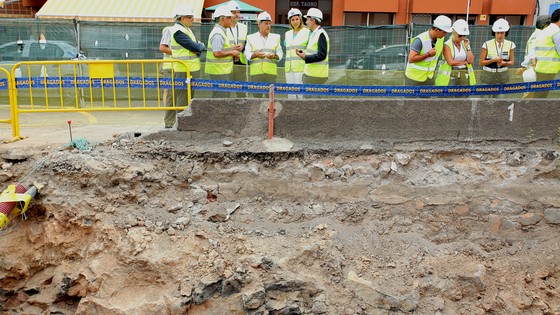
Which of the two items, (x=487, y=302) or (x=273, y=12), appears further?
(x=273, y=12)

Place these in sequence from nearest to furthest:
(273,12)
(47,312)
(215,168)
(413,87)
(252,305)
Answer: (252,305), (47,312), (215,168), (413,87), (273,12)

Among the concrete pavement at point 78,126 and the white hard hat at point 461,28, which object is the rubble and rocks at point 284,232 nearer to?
the concrete pavement at point 78,126

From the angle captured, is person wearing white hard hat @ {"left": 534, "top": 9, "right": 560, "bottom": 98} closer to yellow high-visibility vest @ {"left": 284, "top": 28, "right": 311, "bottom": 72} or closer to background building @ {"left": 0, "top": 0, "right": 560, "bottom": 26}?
yellow high-visibility vest @ {"left": 284, "top": 28, "right": 311, "bottom": 72}

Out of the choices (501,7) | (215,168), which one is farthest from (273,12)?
(215,168)

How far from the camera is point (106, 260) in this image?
5770mm

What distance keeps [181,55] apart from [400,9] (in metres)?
14.2

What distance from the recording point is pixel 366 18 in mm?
20703

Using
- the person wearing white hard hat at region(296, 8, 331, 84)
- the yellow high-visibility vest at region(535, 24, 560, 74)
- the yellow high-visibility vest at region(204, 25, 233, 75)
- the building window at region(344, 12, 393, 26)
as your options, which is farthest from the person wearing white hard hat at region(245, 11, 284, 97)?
the building window at region(344, 12, 393, 26)

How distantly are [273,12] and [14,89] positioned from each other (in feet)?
45.0

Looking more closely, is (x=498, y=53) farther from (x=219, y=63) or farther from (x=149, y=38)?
(x=149, y=38)

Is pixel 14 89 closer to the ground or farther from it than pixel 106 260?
farther from it

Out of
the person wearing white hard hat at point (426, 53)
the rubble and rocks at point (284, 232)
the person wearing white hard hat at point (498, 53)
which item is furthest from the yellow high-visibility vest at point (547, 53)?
the rubble and rocks at point (284, 232)

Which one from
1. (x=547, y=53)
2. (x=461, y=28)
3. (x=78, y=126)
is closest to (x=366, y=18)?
(x=547, y=53)

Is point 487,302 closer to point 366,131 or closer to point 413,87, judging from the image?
point 366,131
